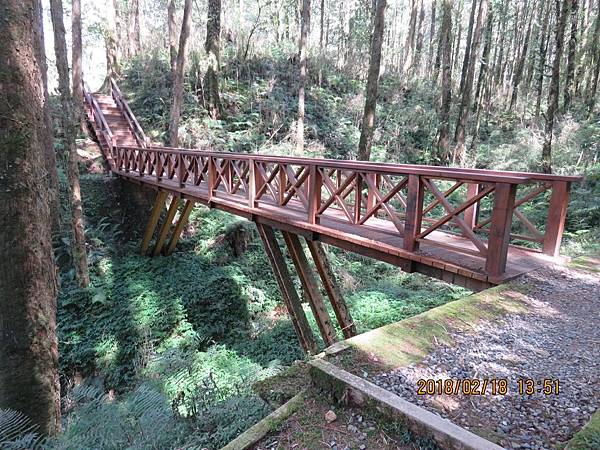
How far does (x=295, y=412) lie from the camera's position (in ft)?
7.50

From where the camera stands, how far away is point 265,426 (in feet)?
7.11

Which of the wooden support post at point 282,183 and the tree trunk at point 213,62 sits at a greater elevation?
the tree trunk at point 213,62

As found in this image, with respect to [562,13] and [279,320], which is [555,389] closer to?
[279,320]

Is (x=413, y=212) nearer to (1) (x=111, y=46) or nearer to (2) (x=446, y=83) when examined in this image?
(2) (x=446, y=83)

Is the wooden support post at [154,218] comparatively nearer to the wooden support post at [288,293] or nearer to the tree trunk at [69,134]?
the tree trunk at [69,134]

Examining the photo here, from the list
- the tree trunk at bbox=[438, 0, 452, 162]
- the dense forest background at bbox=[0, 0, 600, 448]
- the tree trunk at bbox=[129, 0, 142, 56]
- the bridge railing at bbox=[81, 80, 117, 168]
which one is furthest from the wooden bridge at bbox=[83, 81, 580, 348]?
the tree trunk at bbox=[129, 0, 142, 56]

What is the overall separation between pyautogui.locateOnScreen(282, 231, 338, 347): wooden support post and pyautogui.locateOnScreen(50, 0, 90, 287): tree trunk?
5.82 meters

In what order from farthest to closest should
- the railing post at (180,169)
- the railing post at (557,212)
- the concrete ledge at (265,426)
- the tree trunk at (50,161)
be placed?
the tree trunk at (50,161), the railing post at (180,169), the railing post at (557,212), the concrete ledge at (265,426)

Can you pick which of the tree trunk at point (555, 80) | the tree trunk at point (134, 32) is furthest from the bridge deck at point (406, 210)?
the tree trunk at point (134, 32)

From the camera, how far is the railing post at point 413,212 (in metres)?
4.18

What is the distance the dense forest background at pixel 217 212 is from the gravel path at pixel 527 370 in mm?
1297

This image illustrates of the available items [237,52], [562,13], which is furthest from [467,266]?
[237,52]

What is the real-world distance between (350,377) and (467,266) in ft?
7.32

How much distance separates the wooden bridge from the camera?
3.88 m
